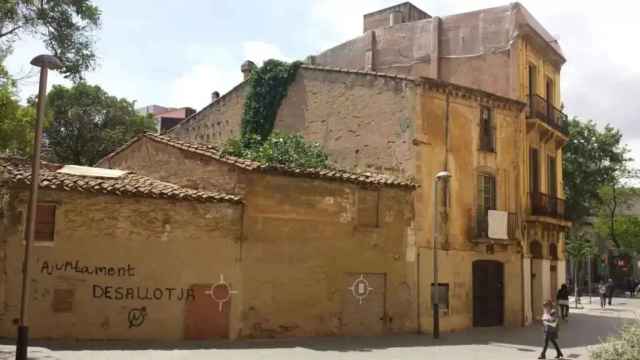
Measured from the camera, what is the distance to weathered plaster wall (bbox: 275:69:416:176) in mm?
23312

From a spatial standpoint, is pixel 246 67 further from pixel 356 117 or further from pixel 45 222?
pixel 45 222

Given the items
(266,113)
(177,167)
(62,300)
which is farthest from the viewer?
(266,113)

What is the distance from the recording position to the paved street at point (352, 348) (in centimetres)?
1491

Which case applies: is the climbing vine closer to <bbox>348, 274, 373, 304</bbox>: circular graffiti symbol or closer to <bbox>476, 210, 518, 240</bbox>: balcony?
<bbox>348, 274, 373, 304</bbox>: circular graffiti symbol

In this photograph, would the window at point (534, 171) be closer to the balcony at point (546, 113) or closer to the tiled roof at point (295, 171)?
the balcony at point (546, 113)

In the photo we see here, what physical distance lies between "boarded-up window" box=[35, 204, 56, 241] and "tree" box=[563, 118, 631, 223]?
121 feet

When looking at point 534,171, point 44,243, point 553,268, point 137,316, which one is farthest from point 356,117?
point 553,268

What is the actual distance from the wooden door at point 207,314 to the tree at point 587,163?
3320 centimetres

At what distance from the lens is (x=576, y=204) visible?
46.0 metres

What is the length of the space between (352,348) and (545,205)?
45.0 ft

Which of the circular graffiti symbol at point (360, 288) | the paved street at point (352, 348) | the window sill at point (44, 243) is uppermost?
the window sill at point (44, 243)

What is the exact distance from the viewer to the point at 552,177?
101 feet

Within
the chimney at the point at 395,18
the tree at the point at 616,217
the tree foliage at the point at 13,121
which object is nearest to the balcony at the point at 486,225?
the chimney at the point at 395,18

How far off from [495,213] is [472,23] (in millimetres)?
8637
